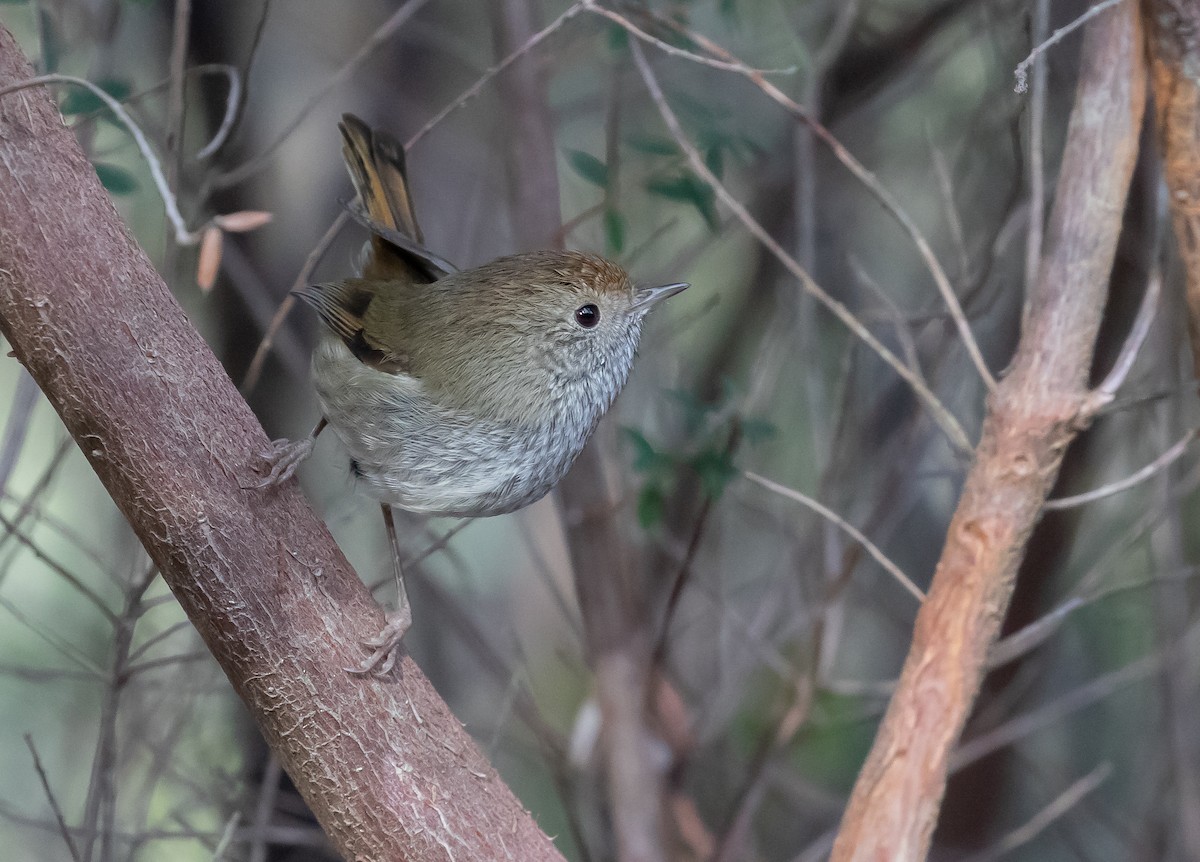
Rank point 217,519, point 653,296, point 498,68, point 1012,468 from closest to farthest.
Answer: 1. point 217,519
2. point 1012,468
3. point 498,68
4. point 653,296

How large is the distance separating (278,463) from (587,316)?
664mm

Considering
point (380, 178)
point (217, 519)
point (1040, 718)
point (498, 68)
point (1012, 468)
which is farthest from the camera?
point (1040, 718)

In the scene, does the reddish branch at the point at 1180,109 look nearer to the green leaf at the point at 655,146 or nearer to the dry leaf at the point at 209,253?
the green leaf at the point at 655,146

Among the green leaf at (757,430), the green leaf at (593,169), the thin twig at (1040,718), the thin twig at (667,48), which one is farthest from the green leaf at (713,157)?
the thin twig at (1040,718)

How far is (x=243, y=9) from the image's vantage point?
320cm

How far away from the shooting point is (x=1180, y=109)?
1.78 m

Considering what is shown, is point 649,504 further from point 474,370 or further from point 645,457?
point 474,370

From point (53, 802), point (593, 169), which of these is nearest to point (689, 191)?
point (593, 169)

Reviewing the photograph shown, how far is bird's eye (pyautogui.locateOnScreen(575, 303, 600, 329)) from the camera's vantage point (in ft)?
6.32

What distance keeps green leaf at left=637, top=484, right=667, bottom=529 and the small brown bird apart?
501 mm

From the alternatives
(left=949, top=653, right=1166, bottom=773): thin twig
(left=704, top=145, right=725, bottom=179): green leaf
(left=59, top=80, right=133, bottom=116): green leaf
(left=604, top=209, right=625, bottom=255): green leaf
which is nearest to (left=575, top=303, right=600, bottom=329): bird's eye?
(left=604, top=209, right=625, bottom=255): green leaf

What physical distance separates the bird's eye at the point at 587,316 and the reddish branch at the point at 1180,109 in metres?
1.02

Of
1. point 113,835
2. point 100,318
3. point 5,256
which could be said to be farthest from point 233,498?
point 113,835

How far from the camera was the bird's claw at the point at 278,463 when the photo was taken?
1.49m
